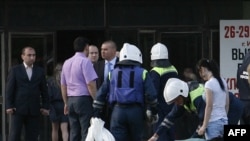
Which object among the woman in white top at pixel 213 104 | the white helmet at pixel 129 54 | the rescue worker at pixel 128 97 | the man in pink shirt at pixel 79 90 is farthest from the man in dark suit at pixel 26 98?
the woman in white top at pixel 213 104

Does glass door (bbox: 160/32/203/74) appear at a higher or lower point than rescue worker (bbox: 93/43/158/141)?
higher

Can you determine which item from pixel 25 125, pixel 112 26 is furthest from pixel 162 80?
pixel 112 26

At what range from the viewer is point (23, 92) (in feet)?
37.7

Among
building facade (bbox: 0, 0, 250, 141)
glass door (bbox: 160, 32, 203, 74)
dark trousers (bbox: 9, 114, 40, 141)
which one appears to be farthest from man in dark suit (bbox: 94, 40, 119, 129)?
glass door (bbox: 160, 32, 203, 74)

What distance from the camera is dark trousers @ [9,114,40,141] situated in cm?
1143

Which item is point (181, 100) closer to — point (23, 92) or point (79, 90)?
point (79, 90)

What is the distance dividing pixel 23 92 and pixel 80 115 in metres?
A: 1.39

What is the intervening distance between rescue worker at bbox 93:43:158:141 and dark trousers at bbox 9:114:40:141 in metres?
2.28

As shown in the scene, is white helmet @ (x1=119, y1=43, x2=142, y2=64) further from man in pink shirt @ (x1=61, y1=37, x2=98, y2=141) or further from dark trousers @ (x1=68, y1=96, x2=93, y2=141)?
dark trousers @ (x1=68, y1=96, x2=93, y2=141)

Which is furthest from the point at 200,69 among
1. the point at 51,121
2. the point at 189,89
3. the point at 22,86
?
the point at 51,121

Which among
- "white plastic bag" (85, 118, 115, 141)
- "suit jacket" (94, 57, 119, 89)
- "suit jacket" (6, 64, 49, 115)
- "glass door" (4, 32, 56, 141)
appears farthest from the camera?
"glass door" (4, 32, 56, 141)

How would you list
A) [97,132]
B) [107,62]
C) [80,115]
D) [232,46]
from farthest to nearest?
[232,46], [107,62], [80,115], [97,132]

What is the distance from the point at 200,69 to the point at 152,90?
0.72 meters

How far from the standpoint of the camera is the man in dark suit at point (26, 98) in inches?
450
